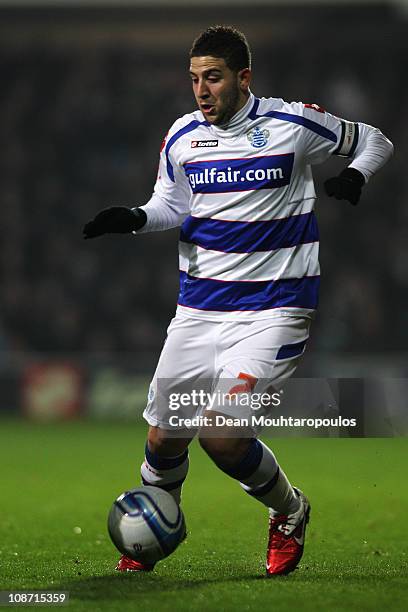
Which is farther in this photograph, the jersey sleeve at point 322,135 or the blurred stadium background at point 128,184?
the blurred stadium background at point 128,184

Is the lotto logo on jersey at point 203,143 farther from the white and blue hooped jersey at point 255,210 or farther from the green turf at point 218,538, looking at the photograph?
the green turf at point 218,538

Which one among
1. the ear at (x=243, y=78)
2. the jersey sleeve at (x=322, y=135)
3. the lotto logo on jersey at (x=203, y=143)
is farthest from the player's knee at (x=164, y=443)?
the ear at (x=243, y=78)

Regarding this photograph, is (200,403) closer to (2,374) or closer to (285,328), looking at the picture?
(285,328)

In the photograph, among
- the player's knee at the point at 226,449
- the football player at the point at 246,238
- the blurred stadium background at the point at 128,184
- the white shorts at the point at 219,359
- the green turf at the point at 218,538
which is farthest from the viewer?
the blurred stadium background at the point at 128,184

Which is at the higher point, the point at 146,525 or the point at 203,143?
the point at 203,143

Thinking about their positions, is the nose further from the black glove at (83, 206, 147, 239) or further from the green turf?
the green turf

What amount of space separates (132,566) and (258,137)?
1.94 meters

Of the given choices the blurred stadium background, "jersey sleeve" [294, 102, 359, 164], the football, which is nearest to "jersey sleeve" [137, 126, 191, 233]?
"jersey sleeve" [294, 102, 359, 164]

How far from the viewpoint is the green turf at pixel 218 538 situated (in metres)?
4.33

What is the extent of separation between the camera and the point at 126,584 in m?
4.61

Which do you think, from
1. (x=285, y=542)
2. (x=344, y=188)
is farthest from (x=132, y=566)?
(x=344, y=188)

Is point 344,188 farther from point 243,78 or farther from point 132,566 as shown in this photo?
point 132,566

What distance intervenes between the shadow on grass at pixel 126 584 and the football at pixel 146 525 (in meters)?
0.11

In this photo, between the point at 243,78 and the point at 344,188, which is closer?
the point at 344,188
